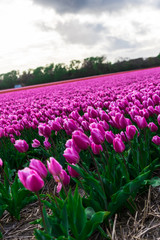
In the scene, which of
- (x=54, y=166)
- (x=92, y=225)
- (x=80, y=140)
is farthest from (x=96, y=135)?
(x=92, y=225)

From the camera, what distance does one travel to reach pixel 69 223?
1565mm

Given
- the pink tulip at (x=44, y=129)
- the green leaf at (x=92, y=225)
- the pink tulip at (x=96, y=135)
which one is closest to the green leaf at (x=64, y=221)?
the green leaf at (x=92, y=225)

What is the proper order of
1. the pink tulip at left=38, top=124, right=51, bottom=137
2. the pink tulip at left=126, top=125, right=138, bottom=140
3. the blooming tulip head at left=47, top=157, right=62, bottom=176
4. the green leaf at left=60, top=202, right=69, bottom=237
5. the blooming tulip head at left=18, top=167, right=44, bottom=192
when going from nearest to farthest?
the blooming tulip head at left=18, top=167, right=44, bottom=192, the green leaf at left=60, top=202, right=69, bottom=237, the blooming tulip head at left=47, top=157, right=62, bottom=176, the pink tulip at left=126, top=125, right=138, bottom=140, the pink tulip at left=38, top=124, right=51, bottom=137

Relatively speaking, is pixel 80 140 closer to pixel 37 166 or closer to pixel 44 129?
pixel 37 166

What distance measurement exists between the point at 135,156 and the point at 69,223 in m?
0.98

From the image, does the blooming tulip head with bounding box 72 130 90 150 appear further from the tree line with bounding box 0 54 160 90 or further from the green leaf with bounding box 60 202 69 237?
the tree line with bounding box 0 54 160 90

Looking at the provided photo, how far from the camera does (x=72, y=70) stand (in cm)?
6341

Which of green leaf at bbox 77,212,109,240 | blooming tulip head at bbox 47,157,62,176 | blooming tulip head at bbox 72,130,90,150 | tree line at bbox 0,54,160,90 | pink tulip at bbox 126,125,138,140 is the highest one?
tree line at bbox 0,54,160,90

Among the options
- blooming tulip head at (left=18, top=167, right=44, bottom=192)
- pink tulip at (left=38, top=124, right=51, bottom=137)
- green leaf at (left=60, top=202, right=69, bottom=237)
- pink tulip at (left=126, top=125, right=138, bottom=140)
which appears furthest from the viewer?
pink tulip at (left=38, top=124, right=51, bottom=137)

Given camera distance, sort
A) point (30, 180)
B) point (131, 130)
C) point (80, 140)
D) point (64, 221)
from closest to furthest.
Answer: point (30, 180) < point (64, 221) < point (80, 140) < point (131, 130)

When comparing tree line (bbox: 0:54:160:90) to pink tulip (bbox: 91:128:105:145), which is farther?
tree line (bbox: 0:54:160:90)

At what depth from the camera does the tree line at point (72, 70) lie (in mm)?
58562

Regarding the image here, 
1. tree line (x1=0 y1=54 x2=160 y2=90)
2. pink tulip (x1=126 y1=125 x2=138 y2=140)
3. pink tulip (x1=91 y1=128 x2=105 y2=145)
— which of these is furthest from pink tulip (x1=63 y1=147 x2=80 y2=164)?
tree line (x1=0 y1=54 x2=160 y2=90)

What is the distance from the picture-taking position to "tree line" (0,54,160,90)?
58562mm
